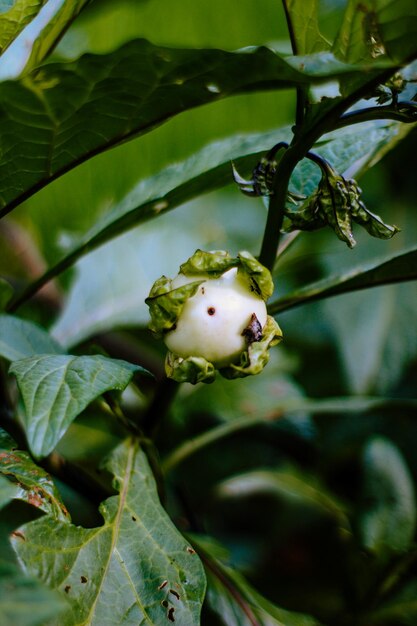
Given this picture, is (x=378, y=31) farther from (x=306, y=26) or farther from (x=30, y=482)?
(x=30, y=482)

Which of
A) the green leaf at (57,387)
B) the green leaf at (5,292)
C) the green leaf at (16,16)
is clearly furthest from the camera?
the green leaf at (5,292)

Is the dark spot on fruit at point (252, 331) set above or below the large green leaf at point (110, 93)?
below

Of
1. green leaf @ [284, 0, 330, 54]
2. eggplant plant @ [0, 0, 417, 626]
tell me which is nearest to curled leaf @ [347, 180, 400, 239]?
eggplant plant @ [0, 0, 417, 626]

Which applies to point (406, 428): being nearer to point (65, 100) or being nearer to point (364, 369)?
point (364, 369)

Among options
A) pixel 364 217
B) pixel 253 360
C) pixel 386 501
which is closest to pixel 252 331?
pixel 253 360

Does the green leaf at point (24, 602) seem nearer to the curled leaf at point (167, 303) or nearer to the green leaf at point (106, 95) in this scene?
the curled leaf at point (167, 303)

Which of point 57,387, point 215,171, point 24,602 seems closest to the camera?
point 24,602

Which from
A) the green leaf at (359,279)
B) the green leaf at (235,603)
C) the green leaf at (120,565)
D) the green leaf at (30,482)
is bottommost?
the green leaf at (235,603)

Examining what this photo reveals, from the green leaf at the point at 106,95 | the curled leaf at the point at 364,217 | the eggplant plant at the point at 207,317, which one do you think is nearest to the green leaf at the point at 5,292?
the eggplant plant at the point at 207,317
